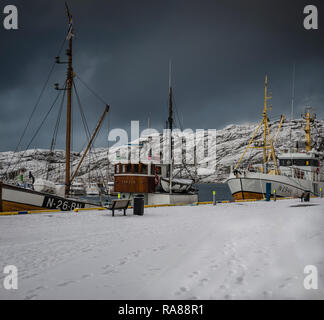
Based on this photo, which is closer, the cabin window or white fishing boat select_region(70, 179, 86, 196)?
white fishing boat select_region(70, 179, 86, 196)

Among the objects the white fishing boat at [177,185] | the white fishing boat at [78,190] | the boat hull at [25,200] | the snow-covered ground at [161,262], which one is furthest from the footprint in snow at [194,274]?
the white fishing boat at [177,185]

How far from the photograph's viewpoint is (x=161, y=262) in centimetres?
532

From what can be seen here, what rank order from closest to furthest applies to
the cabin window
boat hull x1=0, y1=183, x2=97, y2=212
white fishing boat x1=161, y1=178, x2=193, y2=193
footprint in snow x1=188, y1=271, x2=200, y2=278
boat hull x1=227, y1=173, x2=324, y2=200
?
footprint in snow x1=188, y1=271, x2=200, y2=278
boat hull x1=0, y1=183, x2=97, y2=212
white fishing boat x1=161, y1=178, x2=193, y2=193
the cabin window
boat hull x1=227, y1=173, x2=324, y2=200

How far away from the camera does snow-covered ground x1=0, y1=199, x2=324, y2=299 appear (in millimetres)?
3934

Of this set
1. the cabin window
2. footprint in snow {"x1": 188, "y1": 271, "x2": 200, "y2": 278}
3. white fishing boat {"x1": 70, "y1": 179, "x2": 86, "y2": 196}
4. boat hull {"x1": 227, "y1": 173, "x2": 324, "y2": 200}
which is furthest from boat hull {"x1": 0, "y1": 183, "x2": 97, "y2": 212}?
boat hull {"x1": 227, "y1": 173, "x2": 324, "y2": 200}

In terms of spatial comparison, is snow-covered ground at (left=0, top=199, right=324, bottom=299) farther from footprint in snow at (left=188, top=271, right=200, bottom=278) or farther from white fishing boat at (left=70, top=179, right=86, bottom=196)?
white fishing boat at (left=70, top=179, right=86, bottom=196)

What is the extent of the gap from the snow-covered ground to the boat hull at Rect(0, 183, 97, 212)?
813cm

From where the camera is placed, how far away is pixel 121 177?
25453 mm

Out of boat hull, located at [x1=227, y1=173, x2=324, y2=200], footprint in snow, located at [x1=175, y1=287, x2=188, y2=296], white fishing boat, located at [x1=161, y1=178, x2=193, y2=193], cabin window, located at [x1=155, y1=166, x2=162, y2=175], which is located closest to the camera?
footprint in snow, located at [x1=175, y1=287, x2=188, y2=296]

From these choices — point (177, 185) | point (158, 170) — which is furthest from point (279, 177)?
point (158, 170)

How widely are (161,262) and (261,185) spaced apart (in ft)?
89.7

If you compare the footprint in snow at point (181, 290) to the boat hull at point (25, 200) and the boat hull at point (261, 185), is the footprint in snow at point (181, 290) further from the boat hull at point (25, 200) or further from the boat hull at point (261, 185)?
the boat hull at point (261, 185)

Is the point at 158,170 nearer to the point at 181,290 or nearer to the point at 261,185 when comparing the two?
the point at 261,185
